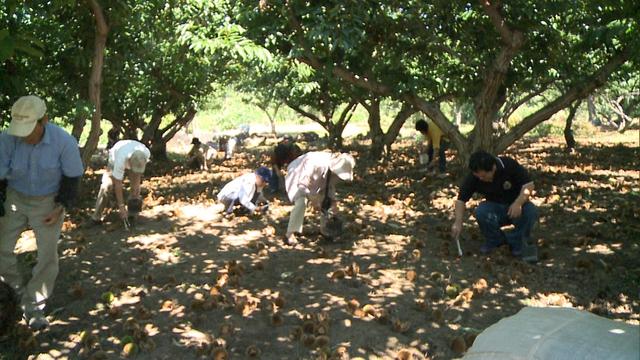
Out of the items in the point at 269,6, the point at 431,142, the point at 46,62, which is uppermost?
the point at 269,6

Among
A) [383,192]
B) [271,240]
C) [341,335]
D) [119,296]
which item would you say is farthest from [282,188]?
[341,335]

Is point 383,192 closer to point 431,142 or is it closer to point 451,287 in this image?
point 431,142

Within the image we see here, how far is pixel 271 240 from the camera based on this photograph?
7078 mm

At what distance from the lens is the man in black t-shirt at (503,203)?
5.75 meters

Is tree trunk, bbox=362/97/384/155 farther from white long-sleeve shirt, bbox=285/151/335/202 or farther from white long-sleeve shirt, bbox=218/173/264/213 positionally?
white long-sleeve shirt, bbox=285/151/335/202

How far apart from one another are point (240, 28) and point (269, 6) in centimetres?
63

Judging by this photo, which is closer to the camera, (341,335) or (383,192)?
(341,335)

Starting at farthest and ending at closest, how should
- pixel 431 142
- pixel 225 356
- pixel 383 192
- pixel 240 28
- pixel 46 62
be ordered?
pixel 431 142 → pixel 383 192 → pixel 46 62 → pixel 240 28 → pixel 225 356

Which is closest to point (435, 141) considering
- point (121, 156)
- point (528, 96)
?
point (121, 156)

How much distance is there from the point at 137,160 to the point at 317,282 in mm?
3767

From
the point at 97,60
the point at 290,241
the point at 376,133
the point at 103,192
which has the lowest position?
the point at 290,241

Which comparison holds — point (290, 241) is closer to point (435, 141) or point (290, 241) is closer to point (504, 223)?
point (504, 223)

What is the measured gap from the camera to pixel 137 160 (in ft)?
25.7

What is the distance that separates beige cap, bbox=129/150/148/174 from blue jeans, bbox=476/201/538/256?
4711 millimetres
